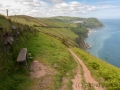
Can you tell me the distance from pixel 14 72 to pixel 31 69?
2623 mm

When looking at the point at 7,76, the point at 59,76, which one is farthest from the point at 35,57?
the point at 7,76

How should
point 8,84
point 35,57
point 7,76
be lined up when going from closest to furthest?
point 8,84
point 7,76
point 35,57

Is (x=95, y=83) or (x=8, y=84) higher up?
(x=8, y=84)

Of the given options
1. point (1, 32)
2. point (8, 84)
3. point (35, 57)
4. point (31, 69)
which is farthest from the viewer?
point (35, 57)

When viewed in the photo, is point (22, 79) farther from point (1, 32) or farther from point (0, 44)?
point (1, 32)

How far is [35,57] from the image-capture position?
22.4 meters

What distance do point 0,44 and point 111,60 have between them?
76392 millimetres

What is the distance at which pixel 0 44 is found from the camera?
1589 cm

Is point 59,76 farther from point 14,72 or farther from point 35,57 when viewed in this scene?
point 35,57

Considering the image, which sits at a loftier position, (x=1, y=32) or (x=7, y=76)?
(x=1, y=32)

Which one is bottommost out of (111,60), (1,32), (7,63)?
(111,60)

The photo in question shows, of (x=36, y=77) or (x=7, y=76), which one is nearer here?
(x=7, y=76)

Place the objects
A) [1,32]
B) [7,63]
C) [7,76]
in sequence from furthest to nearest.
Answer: [1,32], [7,63], [7,76]

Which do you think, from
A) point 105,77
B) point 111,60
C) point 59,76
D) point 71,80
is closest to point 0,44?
point 59,76
